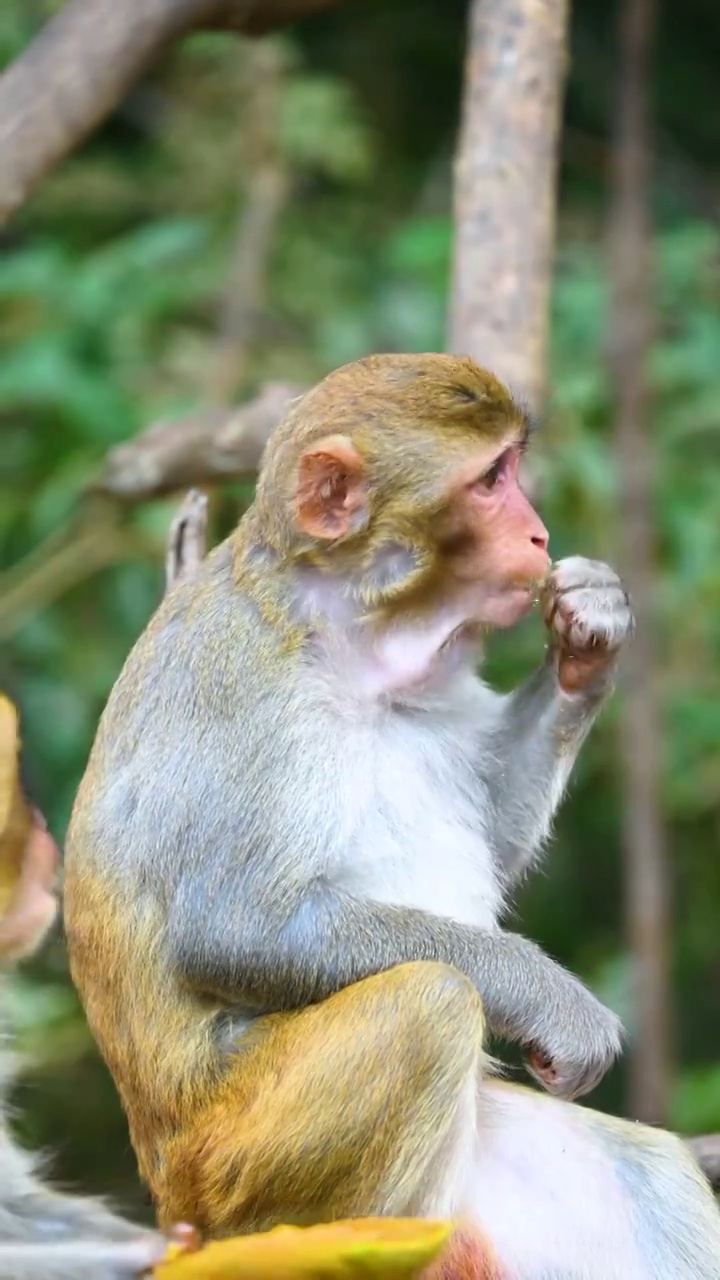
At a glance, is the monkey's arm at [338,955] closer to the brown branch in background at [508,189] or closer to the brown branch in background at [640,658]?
the brown branch in background at [508,189]

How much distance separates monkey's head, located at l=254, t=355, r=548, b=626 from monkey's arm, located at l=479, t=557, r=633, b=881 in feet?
0.97

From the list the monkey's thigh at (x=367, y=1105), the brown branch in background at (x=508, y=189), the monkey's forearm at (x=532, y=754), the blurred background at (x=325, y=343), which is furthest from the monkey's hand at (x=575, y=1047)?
the brown branch in background at (x=508, y=189)

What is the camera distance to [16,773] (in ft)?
9.67

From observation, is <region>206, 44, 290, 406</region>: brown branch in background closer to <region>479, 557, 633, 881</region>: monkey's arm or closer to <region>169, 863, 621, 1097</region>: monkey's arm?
<region>479, 557, 633, 881</region>: monkey's arm

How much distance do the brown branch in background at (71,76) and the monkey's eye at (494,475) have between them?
1.79 meters

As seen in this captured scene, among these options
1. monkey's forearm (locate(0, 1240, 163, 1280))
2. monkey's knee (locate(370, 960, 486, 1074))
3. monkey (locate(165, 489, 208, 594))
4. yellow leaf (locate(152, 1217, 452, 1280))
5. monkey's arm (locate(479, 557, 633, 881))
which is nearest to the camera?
yellow leaf (locate(152, 1217, 452, 1280))

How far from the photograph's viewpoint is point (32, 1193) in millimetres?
3295

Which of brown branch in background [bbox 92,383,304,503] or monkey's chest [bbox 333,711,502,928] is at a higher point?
brown branch in background [bbox 92,383,304,503]

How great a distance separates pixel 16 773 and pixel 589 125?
7012 mm

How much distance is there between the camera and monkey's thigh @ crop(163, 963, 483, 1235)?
101 inches

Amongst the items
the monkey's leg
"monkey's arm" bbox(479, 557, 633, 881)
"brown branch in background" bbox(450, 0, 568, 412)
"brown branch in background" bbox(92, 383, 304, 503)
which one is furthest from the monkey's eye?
"brown branch in background" bbox(92, 383, 304, 503)

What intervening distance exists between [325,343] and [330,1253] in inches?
212

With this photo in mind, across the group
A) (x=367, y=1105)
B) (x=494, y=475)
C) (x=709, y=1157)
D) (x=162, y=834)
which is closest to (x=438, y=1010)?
(x=367, y=1105)

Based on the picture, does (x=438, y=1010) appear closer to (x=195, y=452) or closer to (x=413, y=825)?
(x=413, y=825)
